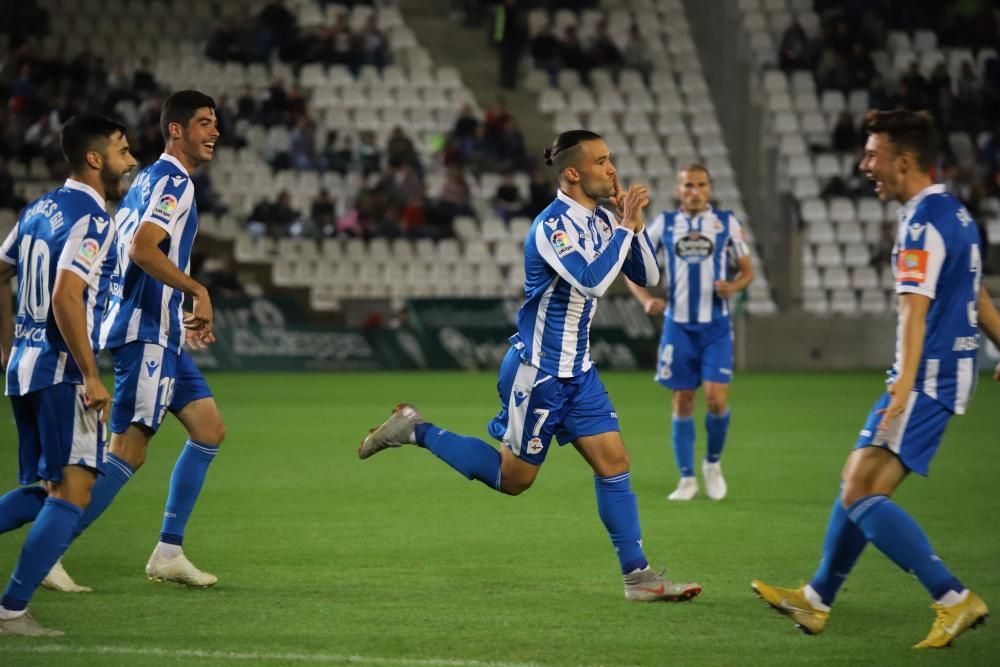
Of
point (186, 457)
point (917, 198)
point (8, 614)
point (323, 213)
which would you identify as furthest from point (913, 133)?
point (323, 213)

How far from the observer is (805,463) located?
1252 centimetres

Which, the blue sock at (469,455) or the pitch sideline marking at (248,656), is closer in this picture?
the pitch sideline marking at (248,656)

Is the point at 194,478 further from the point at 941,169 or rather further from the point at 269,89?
the point at 941,169

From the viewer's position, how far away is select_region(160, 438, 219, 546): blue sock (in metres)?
7.34

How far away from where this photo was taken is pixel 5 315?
6.46 meters

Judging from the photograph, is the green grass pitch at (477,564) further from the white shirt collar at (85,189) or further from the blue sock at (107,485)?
the white shirt collar at (85,189)

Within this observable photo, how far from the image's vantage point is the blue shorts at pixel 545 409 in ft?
22.5

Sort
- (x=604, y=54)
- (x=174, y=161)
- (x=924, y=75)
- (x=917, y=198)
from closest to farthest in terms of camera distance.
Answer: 1. (x=917, y=198)
2. (x=174, y=161)
3. (x=924, y=75)
4. (x=604, y=54)

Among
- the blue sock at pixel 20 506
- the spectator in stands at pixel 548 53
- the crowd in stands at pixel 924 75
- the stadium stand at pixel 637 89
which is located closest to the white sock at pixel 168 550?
the blue sock at pixel 20 506

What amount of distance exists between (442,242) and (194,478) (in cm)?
1888

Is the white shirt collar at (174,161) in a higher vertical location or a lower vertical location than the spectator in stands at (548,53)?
lower

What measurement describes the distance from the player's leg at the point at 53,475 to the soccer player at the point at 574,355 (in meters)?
2.02

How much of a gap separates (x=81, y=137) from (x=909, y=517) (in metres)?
3.85

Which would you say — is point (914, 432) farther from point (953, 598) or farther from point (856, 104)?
point (856, 104)
